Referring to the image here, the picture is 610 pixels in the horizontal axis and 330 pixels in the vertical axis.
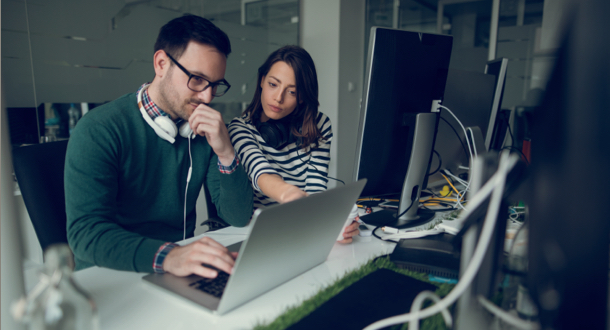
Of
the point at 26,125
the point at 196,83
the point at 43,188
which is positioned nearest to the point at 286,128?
the point at 196,83

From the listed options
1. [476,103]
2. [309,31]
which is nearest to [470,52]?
[309,31]

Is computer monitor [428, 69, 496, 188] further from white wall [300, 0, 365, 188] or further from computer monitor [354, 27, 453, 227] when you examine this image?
white wall [300, 0, 365, 188]

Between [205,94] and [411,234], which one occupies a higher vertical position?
[205,94]

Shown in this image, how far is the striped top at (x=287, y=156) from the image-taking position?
1.42m

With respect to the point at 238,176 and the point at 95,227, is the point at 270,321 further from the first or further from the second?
the point at 238,176

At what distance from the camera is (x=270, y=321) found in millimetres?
620

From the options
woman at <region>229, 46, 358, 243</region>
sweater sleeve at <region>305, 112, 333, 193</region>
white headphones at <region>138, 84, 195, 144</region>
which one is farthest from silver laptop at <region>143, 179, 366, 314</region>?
sweater sleeve at <region>305, 112, 333, 193</region>

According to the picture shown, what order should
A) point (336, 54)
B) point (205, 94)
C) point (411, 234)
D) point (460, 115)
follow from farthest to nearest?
point (336, 54)
point (460, 115)
point (205, 94)
point (411, 234)

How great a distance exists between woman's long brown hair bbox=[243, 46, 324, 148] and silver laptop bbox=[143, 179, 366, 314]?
0.79 meters

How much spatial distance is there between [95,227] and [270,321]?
0.51 meters

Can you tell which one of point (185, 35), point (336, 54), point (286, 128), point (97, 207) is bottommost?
point (97, 207)

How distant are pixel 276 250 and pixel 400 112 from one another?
62 centimetres

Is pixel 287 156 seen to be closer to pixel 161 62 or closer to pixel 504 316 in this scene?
pixel 161 62

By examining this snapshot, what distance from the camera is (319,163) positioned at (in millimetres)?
1608
